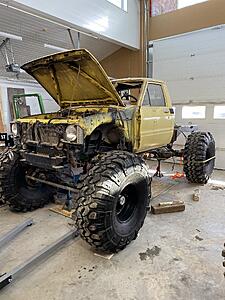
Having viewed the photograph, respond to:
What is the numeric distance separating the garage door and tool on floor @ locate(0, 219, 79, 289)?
536cm

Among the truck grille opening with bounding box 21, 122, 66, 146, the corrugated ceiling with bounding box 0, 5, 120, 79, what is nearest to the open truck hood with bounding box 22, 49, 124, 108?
the truck grille opening with bounding box 21, 122, 66, 146

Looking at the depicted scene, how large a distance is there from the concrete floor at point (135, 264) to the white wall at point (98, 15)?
4611mm

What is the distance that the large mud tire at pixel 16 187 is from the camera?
10.8ft

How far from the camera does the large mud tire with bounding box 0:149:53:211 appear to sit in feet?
10.8

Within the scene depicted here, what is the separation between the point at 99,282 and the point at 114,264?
284 millimetres

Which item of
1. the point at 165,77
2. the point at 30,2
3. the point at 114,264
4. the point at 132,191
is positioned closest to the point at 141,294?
the point at 114,264

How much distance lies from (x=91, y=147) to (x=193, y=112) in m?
4.87

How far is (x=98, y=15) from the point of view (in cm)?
668

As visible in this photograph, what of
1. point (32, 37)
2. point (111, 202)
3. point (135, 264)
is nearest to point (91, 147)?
point (111, 202)

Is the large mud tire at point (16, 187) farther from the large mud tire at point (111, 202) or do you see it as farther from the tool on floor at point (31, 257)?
the large mud tire at point (111, 202)

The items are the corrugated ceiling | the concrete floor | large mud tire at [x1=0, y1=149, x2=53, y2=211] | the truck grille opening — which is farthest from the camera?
the corrugated ceiling

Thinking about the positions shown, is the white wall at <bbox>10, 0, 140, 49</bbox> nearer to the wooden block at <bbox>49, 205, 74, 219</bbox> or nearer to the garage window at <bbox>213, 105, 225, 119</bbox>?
the garage window at <bbox>213, 105, 225, 119</bbox>

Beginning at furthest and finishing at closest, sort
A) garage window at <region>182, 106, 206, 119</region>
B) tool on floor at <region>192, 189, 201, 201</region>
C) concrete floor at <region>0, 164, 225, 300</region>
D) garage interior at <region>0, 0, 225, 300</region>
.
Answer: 1. garage window at <region>182, 106, 206, 119</region>
2. tool on floor at <region>192, 189, 201, 201</region>
3. garage interior at <region>0, 0, 225, 300</region>
4. concrete floor at <region>0, 164, 225, 300</region>

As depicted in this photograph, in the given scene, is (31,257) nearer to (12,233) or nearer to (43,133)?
(12,233)
